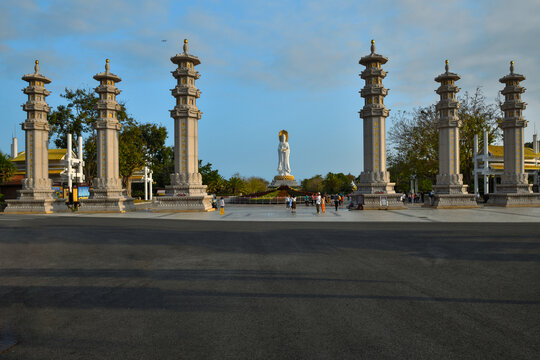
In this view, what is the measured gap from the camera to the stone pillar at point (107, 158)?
29.6 m

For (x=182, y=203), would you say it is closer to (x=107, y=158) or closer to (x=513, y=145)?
(x=107, y=158)

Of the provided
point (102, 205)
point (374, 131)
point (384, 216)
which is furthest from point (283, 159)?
point (384, 216)

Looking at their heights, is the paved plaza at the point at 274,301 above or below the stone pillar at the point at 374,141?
below

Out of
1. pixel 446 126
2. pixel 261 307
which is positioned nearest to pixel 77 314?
pixel 261 307

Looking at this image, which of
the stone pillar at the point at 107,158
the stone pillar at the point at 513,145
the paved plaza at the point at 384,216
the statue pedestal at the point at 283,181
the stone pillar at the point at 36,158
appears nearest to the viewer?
the paved plaza at the point at 384,216

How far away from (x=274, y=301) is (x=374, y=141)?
83.4ft

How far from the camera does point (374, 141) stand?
29.4 meters

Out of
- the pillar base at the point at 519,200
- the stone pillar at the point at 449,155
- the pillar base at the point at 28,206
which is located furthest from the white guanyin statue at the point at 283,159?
the pillar base at the point at 28,206

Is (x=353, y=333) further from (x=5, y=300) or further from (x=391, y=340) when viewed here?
(x=5, y=300)

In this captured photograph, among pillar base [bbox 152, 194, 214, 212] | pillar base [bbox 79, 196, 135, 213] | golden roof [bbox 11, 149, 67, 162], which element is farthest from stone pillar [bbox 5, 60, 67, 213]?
golden roof [bbox 11, 149, 67, 162]

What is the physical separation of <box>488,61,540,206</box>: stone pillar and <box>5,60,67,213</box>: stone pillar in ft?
126

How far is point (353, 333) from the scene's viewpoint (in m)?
4.51

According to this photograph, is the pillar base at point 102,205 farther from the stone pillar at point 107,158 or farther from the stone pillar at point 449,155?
the stone pillar at point 449,155

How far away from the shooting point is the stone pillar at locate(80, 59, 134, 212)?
29.6m
